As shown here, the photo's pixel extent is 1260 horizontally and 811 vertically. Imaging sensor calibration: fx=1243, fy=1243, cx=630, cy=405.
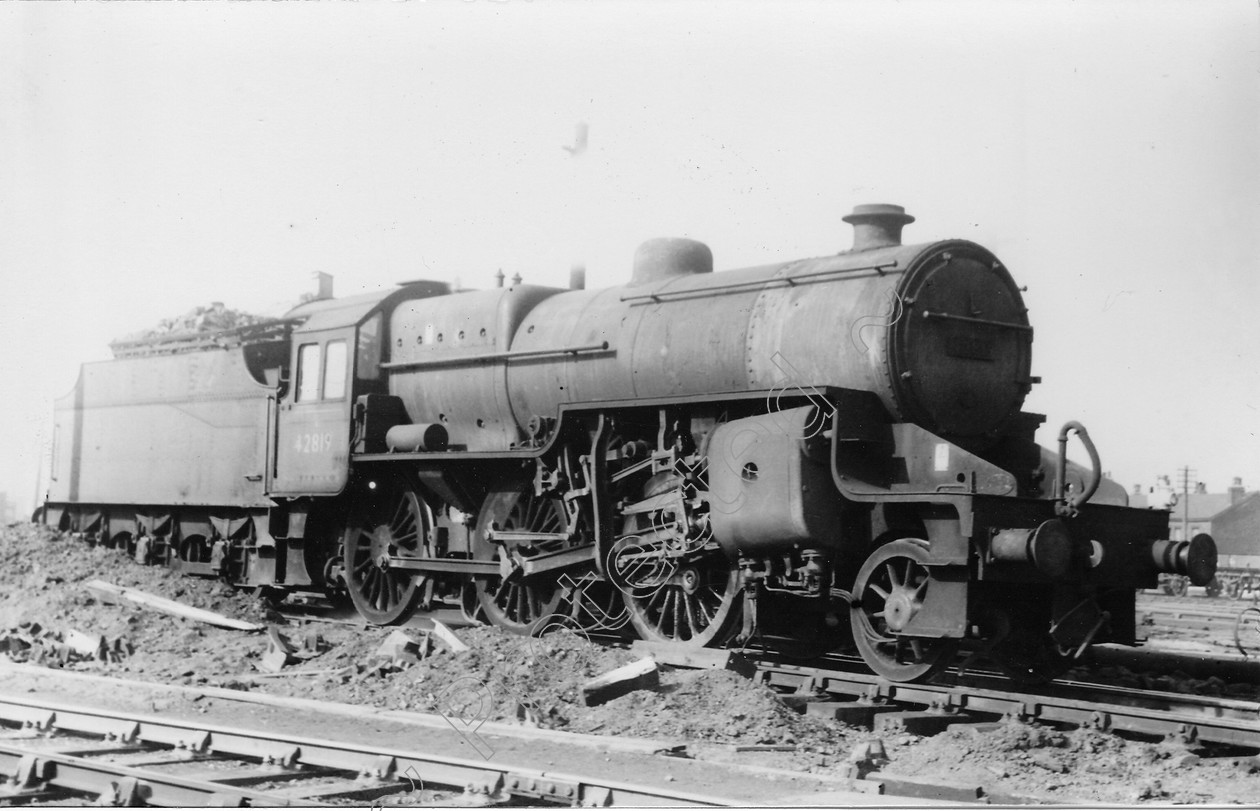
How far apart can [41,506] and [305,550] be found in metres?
6.15

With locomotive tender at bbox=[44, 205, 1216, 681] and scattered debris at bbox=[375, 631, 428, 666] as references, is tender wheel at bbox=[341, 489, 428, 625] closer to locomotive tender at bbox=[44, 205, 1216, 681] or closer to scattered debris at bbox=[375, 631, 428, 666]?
locomotive tender at bbox=[44, 205, 1216, 681]

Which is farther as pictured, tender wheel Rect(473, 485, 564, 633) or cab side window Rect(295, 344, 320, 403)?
cab side window Rect(295, 344, 320, 403)

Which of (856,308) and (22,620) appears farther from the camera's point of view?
(22,620)

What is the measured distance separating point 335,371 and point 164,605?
288 cm

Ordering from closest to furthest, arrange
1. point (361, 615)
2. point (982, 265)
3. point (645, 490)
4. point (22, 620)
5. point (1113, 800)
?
point (1113, 800) < point (982, 265) < point (645, 490) < point (22, 620) < point (361, 615)

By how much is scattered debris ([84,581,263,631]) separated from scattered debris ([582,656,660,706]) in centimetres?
445

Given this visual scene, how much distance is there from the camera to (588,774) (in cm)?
634

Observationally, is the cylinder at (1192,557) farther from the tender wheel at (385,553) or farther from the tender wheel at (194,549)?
the tender wheel at (194,549)

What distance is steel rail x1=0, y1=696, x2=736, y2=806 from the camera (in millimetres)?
5523

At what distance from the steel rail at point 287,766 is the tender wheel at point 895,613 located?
3089 mm

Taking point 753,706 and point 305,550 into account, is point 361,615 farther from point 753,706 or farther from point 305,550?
point 753,706

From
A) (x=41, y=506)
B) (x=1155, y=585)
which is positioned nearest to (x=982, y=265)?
(x=1155, y=585)

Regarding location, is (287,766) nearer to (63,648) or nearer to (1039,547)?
(1039,547)

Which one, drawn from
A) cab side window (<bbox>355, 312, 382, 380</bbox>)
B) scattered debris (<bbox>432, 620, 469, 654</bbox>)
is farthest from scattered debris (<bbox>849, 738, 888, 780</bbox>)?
cab side window (<bbox>355, 312, 382, 380</bbox>)
